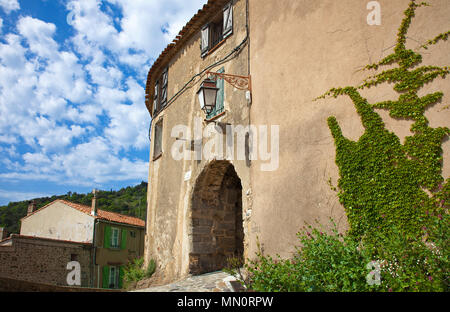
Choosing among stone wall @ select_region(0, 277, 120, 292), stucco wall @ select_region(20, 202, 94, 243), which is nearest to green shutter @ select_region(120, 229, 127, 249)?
stucco wall @ select_region(20, 202, 94, 243)

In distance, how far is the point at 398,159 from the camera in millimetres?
4707

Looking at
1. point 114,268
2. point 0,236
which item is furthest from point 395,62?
point 0,236

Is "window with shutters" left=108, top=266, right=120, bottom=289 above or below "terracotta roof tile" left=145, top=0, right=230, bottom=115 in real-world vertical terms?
below

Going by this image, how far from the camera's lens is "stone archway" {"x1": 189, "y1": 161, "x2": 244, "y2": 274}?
28.7ft

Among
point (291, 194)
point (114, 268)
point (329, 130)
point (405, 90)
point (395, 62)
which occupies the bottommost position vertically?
point (114, 268)

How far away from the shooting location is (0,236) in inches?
751

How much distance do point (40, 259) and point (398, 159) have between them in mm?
14867

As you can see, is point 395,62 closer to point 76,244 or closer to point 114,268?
point 76,244

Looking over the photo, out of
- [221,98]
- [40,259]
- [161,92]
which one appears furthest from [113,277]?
[221,98]

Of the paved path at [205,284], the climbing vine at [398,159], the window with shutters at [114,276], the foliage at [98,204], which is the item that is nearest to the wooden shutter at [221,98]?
the climbing vine at [398,159]

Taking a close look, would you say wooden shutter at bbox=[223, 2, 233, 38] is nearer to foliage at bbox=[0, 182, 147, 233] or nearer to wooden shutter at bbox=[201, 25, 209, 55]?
wooden shutter at bbox=[201, 25, 209, 55]

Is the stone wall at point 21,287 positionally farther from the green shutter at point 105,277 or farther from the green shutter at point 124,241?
the green shutter at point 124,241

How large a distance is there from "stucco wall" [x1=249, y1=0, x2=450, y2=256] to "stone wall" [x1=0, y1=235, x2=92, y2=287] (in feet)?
37.4

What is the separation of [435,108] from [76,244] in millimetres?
16563
